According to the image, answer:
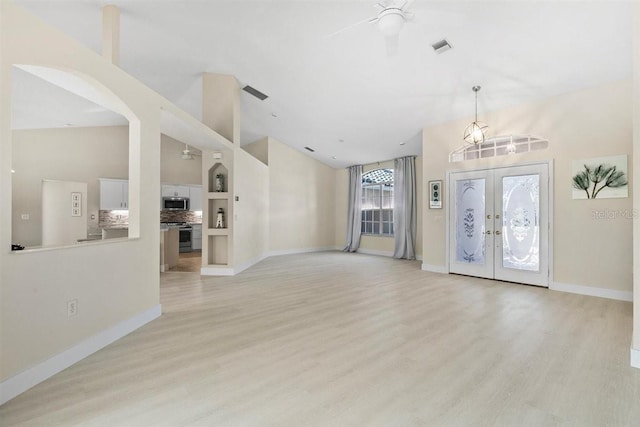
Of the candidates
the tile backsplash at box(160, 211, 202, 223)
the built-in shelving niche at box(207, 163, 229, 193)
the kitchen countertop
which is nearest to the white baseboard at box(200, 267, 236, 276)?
the built-in shelving niche at box(207, 163, 229, 193)

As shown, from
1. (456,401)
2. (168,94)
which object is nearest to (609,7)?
(456,401)

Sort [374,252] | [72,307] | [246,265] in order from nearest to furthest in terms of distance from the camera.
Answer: [72,307]
[246,265]
[374,252]

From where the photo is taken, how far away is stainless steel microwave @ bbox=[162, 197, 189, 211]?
8672 millimetres

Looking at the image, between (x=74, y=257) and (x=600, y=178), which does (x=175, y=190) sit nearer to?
(x=74, y=257)

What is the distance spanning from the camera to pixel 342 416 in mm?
1691

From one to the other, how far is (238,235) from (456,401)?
4.99m

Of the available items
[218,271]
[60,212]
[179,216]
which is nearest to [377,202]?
[218,271]

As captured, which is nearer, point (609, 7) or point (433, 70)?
point (609, 7)

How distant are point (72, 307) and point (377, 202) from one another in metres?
8.05

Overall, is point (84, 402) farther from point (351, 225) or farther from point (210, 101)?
point (351, 225)

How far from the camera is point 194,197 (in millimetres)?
9258

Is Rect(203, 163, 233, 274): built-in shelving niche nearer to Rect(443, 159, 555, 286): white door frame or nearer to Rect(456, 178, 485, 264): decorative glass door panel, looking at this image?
Rect(443, 159, 555, 286): white door frame

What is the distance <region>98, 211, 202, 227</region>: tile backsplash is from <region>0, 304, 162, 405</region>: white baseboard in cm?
591

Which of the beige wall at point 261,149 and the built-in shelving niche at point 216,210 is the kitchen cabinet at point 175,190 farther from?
the built-in shelving niche at point 216,210
